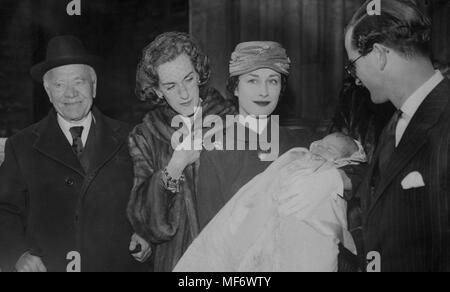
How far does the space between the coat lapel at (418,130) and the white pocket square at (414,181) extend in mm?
80

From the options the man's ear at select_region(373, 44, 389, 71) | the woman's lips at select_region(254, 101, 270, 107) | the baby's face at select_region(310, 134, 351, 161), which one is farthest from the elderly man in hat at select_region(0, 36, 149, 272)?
the man's ear at select_region(373, 44, 389, 71)

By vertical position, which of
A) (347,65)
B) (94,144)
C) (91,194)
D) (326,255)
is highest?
(347,65)

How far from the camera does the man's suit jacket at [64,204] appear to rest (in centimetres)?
541

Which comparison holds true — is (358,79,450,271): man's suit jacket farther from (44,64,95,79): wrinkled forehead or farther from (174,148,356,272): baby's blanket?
(44,64,95,79): wrinkled forehead

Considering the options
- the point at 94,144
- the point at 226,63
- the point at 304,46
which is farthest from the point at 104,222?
the point at 304,46

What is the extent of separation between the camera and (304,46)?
5.62 m

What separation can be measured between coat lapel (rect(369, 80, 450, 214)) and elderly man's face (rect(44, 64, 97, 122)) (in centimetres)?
226

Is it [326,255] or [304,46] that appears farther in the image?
[304,46]

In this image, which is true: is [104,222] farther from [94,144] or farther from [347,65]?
[347,65]

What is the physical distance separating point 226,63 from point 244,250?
140cm

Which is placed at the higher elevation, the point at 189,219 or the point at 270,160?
the point at 270,160

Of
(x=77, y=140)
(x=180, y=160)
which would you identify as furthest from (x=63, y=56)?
(x=180, y=160)

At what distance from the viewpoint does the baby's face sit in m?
5.33

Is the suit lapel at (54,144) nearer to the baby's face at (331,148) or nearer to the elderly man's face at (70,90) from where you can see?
the elderly man's face at (70,90)
